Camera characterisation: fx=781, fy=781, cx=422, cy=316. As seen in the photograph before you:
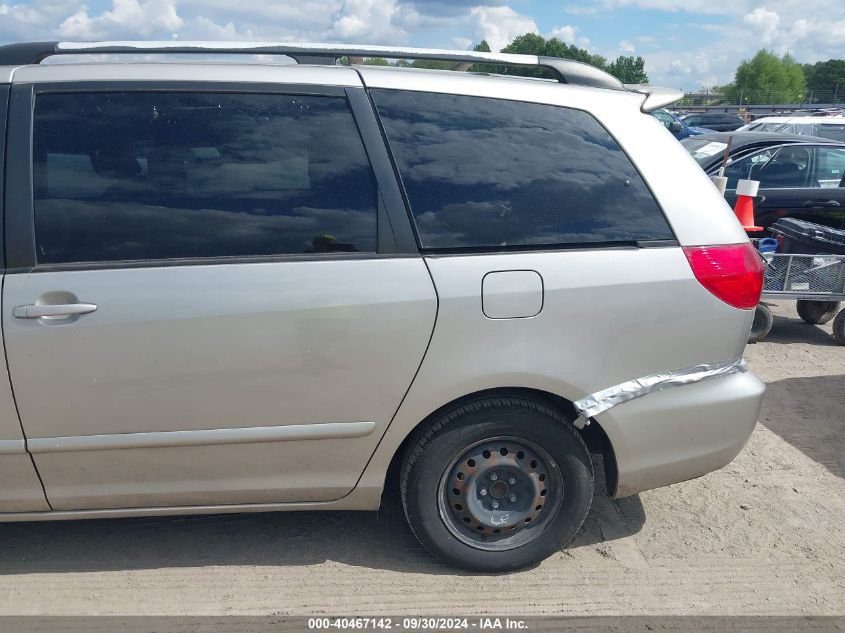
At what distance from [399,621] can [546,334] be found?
1162 millimetres

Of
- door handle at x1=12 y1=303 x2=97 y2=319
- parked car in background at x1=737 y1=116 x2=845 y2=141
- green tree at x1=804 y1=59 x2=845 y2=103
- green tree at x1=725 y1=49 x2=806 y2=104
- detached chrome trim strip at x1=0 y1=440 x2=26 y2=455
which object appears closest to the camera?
door handle at x1=12 y1=303 x2=97 y2=319

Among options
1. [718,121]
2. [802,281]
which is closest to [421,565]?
[802,281]

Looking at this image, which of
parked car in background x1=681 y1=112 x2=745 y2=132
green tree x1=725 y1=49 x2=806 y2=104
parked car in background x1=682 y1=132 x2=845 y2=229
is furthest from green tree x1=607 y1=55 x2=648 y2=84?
parked car in background x1=682 y1=132 x2=845 y2=229

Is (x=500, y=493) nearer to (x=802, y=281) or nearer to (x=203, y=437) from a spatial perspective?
(x=203, y=437)

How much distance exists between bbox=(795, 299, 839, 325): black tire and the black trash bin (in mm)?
575

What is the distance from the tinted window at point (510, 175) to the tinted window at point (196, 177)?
0.20 metres

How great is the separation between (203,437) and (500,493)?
3.75 ft

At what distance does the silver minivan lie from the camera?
2.65 m

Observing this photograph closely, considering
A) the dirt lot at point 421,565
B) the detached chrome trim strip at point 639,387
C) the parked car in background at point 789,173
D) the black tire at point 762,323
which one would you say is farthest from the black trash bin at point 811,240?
the detached chrome trim strip at point 639,387

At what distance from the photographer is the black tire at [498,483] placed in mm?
2883

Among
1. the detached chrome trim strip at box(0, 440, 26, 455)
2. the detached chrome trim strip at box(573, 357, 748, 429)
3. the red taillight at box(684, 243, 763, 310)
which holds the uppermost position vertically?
the red taillight at box(684, 243, 763, 310)

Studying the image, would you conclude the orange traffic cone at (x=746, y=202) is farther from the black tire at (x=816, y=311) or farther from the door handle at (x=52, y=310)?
the door handle at (x=52, y=310)

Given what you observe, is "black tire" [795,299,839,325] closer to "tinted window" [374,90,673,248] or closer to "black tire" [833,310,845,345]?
"black tire" [833,310,845,345]

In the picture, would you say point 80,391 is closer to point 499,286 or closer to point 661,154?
point 499,286
